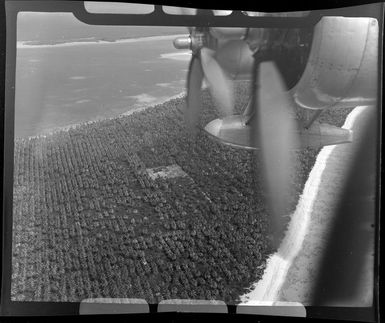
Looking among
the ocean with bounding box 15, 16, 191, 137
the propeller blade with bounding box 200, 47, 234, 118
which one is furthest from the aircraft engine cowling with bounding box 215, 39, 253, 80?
the ocean with bounding box 15, 16, 191, 137

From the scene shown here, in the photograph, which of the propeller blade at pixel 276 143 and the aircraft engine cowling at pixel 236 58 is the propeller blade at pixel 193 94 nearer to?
the aircraft engine cowling at pixel 236 58

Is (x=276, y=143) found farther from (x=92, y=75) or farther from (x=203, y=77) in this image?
(x=92, y=75)

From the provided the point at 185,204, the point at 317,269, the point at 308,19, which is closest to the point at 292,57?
the point at 308,19

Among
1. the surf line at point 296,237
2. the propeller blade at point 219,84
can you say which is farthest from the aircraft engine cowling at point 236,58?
the surf line at point 296,237

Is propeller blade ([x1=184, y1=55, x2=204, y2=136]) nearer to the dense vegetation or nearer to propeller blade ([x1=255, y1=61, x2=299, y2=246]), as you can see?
the dense vegetation

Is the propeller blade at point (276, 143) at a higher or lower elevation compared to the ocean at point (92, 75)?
lower
